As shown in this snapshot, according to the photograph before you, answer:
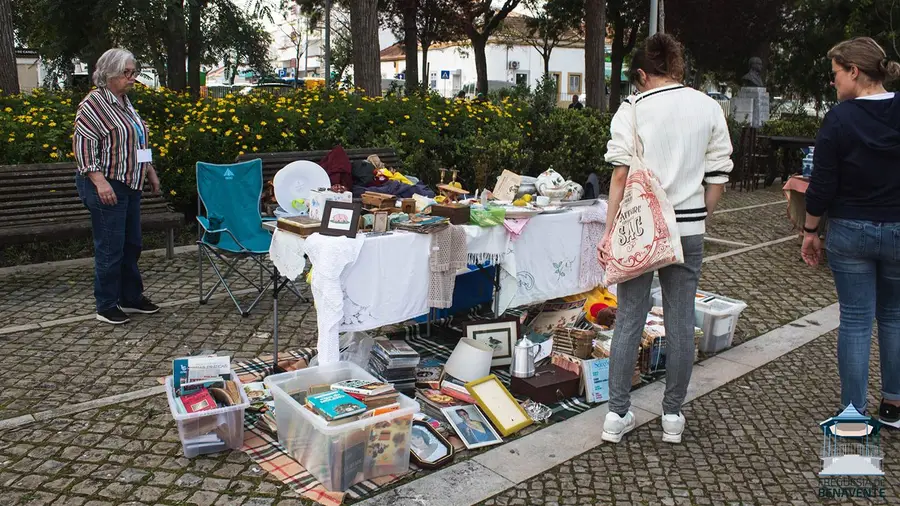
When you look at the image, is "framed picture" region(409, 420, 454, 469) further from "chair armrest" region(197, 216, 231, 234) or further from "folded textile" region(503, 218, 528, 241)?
"chair armrest" region(197, 216, 231, 234)

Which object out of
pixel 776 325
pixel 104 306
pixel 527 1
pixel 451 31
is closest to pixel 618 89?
pixel 527 1

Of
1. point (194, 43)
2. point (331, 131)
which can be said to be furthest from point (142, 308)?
point (194, 43)

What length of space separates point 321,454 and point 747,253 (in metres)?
6.43

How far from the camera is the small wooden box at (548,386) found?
14.1ft

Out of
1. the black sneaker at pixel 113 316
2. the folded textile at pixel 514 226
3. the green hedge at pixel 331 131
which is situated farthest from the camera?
the green hedge at pixel 331 131

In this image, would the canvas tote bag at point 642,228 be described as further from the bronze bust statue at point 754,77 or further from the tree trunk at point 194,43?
the bronze bust statue at point 754,77

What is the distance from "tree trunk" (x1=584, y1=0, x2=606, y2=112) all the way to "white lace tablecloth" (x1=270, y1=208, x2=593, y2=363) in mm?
10347

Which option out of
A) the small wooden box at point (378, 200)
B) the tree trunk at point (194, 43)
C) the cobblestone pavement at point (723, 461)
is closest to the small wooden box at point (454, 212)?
the small wooden box at point (378, 200)

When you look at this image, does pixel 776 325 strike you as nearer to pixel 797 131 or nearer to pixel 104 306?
pixel 104 306

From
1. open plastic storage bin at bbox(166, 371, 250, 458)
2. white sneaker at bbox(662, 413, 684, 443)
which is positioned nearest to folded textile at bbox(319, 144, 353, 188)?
open plastic storage bin at bbox(166, 371, 250, 458)

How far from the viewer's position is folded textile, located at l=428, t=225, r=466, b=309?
4355 millimetres

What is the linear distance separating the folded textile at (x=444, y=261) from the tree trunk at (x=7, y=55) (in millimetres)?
6835

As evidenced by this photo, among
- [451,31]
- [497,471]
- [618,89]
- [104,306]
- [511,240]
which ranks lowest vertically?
[497,471]

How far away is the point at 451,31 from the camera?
2977 centimetres
